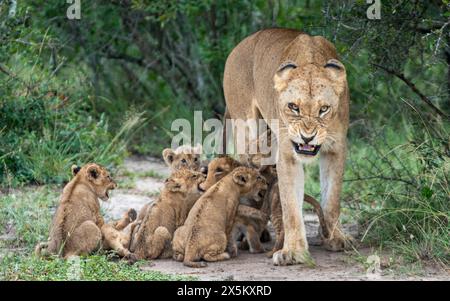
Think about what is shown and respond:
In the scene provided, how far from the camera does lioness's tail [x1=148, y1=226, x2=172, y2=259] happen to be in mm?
8547

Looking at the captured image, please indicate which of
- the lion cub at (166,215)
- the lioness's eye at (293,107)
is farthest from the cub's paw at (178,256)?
the lioness's eye at (293,107)

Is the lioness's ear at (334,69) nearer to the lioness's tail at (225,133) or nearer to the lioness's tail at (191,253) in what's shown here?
the lioness's tail at (191,253)

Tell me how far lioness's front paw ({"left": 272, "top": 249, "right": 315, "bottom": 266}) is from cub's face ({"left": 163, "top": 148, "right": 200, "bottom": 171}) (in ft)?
8.23

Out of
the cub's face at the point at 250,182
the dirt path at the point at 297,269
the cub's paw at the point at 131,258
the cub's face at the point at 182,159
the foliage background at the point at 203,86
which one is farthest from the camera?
the cub's face at the point at 182,159

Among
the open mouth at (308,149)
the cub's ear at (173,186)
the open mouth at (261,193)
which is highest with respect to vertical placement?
the open mouth at (308,149)

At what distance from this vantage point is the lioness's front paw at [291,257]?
829 centimetres

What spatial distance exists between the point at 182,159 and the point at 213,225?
229cm

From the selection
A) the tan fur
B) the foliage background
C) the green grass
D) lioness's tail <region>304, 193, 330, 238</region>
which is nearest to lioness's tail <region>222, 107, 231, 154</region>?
the tan fur

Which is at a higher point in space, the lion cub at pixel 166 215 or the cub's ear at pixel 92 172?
the cub's ear at pixel 92 172

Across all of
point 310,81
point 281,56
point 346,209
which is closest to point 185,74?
point 346,209

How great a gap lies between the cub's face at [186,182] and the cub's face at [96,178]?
0.56 meters

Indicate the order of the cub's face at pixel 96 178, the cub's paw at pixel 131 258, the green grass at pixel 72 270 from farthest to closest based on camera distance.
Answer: the cub's face at pixel 96 178, the cub's paw at pixel 131 258, the green grass at pixel 72 270

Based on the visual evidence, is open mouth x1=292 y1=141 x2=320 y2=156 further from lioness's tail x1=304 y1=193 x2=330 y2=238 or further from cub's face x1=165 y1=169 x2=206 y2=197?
cub's face x1=165 y1=169 x2=206 y2=197
